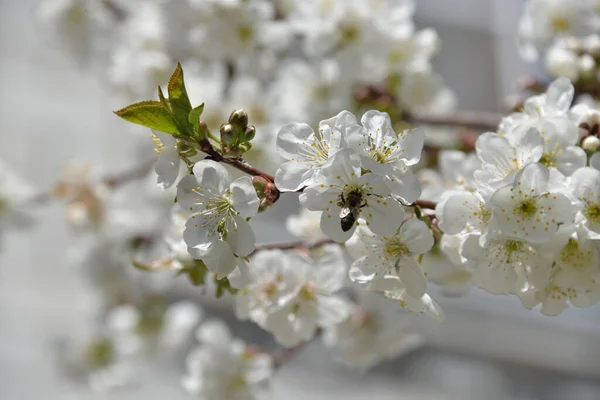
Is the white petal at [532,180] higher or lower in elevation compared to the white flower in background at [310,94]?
lower

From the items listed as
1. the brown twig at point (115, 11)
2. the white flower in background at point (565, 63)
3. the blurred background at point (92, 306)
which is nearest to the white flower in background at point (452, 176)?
the white flower in background at point (565, 63)

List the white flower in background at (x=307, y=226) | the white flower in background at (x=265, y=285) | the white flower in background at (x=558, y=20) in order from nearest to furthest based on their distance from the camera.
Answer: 1. the white flower in background at (x=265, y=285)
2. the white flower in background at (x=307, y=226)
3. the white flower in background at (x=558, y=20)

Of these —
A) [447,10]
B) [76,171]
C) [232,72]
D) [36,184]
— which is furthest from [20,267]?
[447,10]

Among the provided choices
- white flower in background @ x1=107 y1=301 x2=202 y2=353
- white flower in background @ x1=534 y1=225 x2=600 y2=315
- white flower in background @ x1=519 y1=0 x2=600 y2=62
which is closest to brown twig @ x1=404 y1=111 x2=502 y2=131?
white flower in background @ x1=519 y1=0 x2=600 y2=62

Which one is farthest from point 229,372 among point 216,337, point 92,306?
point 92,306

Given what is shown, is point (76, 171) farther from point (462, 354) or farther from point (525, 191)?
point (462, 354)

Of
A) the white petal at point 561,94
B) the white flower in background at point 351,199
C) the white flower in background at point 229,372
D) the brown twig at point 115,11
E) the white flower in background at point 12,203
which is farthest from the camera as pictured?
the brown twig at point 115,11

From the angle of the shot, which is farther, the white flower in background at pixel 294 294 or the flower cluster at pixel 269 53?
the flower cluster at pixel 269 53

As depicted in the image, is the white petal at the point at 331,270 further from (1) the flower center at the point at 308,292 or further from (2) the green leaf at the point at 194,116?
(2) the green leaf at the point at 194,116
